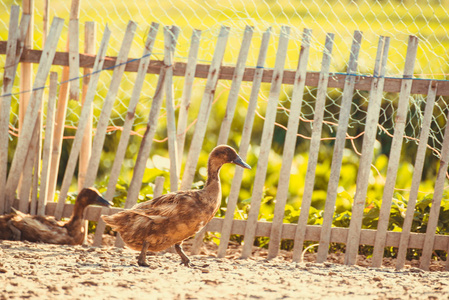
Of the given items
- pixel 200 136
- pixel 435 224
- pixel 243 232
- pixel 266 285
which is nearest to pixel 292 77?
pixel 200 136

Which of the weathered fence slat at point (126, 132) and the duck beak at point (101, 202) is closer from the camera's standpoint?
the duck beak at point (101, 202)

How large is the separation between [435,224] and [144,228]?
8.28ft

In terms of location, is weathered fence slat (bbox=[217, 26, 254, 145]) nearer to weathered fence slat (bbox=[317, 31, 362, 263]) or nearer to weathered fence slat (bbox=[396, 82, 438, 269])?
weathered fence slat (bbox=[317, 31, 362, 263])

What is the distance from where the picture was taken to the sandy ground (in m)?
3.37

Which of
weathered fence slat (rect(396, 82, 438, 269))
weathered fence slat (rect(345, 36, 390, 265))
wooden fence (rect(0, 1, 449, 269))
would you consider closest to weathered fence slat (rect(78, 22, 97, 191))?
wooden fence (rect(0, 1, 449, 269))

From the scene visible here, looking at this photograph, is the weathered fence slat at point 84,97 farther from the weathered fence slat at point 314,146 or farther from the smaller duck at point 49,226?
the weathered fence slat at point 314,146

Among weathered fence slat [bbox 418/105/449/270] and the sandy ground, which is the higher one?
weathered fence slat [bbox 418/105/449/270]

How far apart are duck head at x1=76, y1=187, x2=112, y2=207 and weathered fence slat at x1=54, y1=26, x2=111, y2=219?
238 millimetres

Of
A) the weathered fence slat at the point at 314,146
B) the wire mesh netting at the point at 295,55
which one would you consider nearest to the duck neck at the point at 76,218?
the wire mesh netting at the point at 295,55

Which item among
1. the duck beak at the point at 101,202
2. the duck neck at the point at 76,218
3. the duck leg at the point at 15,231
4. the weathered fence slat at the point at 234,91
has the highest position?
the weathered fence slat at the point at 234,91

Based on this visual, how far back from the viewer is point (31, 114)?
536 centimetres

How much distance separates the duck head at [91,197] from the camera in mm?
5031

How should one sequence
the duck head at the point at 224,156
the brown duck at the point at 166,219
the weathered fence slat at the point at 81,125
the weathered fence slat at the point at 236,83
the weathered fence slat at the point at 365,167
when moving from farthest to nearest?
the weathered fence slat at the point at 81,125 → the weathered fence slat at the point at 236,83 → the weathered fence slat at the point at 365,167 → the duck head at the point at 224,156 → the brown duck at the point at 166,219

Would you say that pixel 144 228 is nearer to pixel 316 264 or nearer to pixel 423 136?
pixel 316 264
